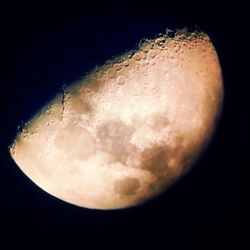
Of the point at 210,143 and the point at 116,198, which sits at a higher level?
the point at 210,143

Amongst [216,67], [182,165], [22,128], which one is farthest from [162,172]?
[22,128]

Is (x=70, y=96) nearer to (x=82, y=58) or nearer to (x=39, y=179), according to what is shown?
(x=82, y=58)

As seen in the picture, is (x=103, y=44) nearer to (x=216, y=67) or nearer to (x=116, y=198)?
(x=216, y=67)

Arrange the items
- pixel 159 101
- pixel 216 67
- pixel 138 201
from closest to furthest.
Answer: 1. pixel 159 101
2. pixel 216 67
3. pixel 138 201

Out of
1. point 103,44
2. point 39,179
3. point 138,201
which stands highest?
point 103,44

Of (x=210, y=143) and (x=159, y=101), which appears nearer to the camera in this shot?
(x=159, y=101)

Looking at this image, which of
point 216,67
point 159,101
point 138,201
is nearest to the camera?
point 159,101
